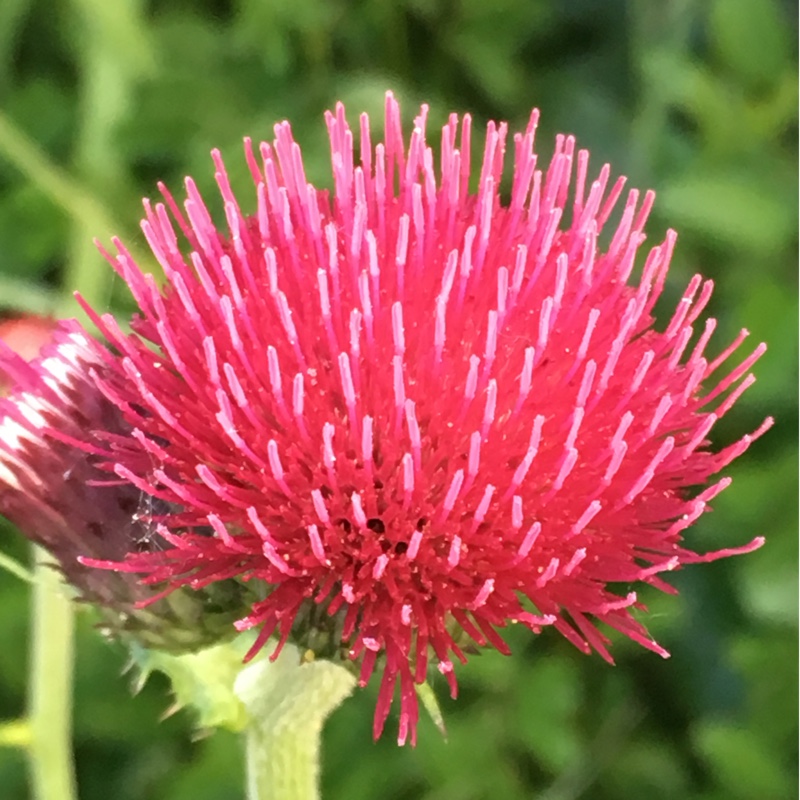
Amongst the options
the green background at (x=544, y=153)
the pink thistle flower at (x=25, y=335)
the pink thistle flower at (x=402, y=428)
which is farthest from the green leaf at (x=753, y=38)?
the pink thistle flower at (x=25, y=335)

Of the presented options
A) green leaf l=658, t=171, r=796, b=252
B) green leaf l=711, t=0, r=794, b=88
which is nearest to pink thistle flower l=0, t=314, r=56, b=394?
green leaf l=658, t=171, r=796, b=252

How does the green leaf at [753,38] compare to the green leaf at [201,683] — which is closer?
the green leaf at [201,683]

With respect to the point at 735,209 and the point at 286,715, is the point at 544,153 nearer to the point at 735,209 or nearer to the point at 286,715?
the point at 735,209

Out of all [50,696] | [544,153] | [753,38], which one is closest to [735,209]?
[753,38]

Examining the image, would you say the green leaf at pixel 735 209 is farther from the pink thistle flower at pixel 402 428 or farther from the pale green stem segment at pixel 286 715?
the pale green stem segment at pixel 286 715

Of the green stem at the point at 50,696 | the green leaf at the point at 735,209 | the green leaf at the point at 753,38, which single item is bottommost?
the green stem at the point at 50,696

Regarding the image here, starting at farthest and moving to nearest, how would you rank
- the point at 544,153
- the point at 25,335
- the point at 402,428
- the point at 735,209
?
the point at 544,153
the point at 735,209
the point at 25,335
the point at 402,428

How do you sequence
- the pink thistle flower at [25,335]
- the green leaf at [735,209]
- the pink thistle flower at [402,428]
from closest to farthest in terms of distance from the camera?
the pink thistle flower at [402,428] → the pink thistle flower at [25,335] → the green leaf at [735,209]

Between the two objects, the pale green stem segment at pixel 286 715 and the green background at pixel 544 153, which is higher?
the green background at pixel 544 153
